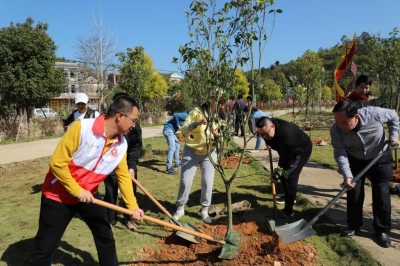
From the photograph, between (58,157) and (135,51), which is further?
(135,51)

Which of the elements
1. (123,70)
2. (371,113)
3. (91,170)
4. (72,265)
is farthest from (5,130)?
(371,113)

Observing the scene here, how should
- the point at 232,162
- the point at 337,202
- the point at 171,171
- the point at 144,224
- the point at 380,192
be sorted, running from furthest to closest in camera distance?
the point at 232,162 < the point at 171,171 < the point at 337,202 < the point at 144,224 < the point at 380,192

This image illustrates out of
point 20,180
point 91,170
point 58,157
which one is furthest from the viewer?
point 20,180

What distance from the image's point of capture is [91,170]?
9.01 ft

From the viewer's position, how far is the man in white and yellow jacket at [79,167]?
8.39 ft

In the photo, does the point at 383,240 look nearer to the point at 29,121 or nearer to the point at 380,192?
the point at 380,192

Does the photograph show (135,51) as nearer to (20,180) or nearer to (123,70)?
(123,70)

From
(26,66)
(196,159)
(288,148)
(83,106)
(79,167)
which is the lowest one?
(196,159)

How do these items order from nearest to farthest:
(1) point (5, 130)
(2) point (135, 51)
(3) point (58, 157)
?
(3) point (58, 157)
(2) point (135, 51)
(1) point (5, 130)

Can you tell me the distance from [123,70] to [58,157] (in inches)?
341

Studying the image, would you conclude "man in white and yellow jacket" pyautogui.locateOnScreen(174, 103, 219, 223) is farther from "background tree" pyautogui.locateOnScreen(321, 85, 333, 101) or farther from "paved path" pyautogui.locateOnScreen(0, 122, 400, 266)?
"background tree" pyautogui.locateOnScreen(321, 85, 333, 101)

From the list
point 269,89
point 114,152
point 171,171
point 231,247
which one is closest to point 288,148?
point 231,247

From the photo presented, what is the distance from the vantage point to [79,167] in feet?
8.77

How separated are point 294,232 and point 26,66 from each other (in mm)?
14320
